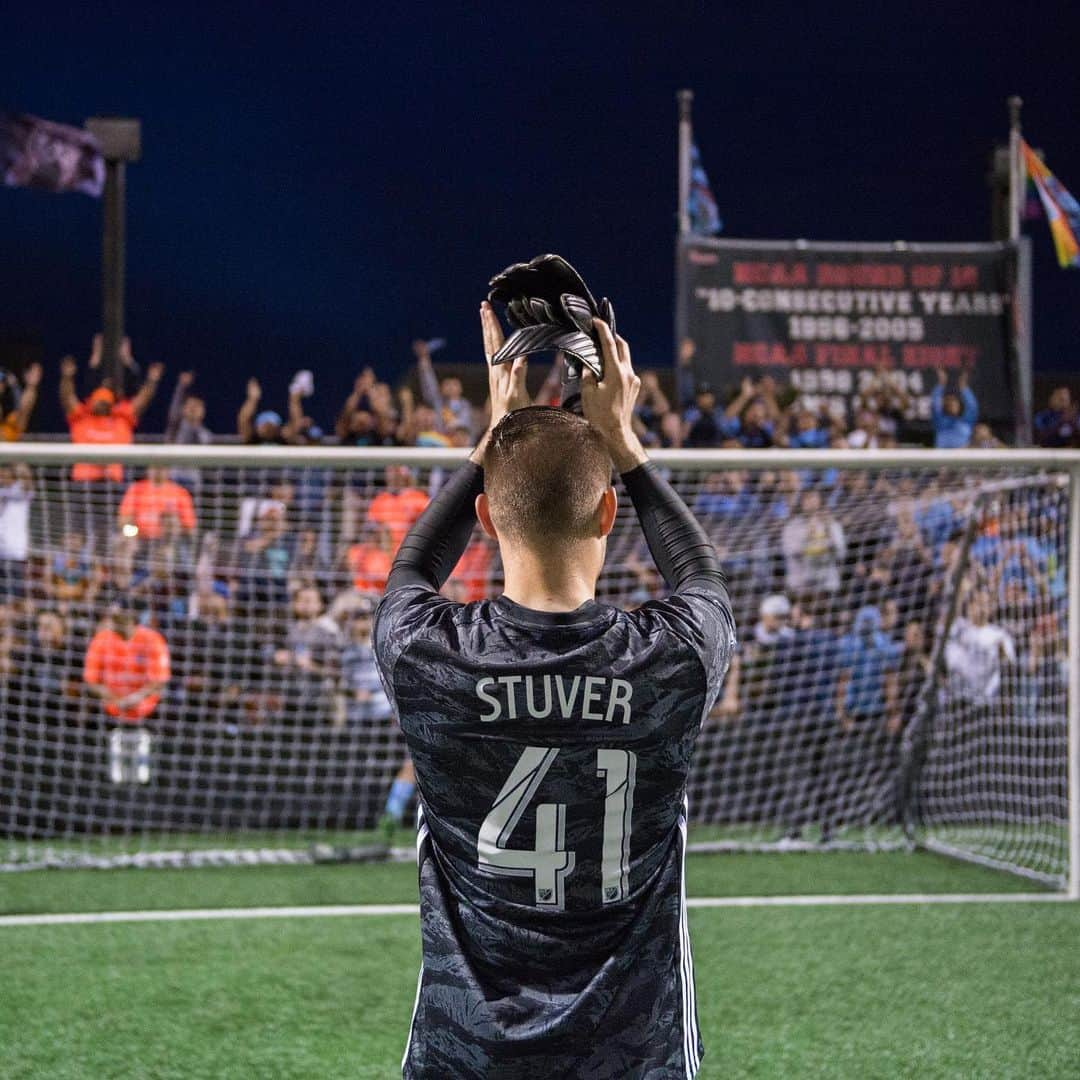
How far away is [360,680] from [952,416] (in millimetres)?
5700

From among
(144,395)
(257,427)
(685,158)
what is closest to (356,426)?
(257,427)

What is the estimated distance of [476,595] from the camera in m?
8.16

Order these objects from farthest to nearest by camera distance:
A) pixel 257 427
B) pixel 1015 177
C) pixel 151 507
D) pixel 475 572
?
pixel 1015 177
pixel 257 427
pixel 475 572
pixel 151 507

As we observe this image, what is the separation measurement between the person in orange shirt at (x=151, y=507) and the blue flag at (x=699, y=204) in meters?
6.25

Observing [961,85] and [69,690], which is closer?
[69,690]

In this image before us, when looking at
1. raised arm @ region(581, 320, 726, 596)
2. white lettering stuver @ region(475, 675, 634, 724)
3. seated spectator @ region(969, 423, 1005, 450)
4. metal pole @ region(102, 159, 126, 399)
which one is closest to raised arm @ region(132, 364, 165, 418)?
metal pole @ region(102, 159, 126, 399)

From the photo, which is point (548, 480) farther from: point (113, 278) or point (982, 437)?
point (982, 437)

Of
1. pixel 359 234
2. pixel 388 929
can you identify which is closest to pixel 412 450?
pixel 388 929

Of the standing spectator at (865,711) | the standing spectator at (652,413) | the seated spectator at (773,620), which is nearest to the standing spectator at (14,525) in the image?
the standing spectator at (652,413)

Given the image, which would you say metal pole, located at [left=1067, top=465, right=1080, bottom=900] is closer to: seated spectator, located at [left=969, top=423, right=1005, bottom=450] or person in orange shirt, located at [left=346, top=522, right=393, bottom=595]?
person in orange shirt, located at [left=346, top=522, right=393, bottom=595]

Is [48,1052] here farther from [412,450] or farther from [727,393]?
[727,393]

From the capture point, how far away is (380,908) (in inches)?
240

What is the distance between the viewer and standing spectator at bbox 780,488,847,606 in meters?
8.43

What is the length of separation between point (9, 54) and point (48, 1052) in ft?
118
